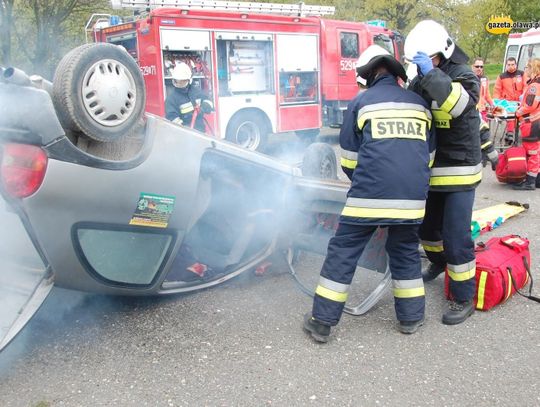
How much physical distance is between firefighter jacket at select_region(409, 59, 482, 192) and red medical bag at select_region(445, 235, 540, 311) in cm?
55

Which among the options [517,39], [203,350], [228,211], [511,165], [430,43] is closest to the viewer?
[203,350]

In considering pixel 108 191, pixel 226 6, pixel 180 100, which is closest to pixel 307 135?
pixel 226 6

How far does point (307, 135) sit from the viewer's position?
11.9 metres

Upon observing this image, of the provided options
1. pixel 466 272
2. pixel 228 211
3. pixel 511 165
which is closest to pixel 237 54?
pixel 511 165

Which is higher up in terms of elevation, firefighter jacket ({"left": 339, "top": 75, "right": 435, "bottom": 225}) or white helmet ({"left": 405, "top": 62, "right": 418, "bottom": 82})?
white helmet ({"left": 405, "top": 62, "right": 418, "bottom": 82})

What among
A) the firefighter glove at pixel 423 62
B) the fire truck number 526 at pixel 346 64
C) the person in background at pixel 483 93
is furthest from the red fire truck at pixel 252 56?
the firefighter glove at pixel 423 62

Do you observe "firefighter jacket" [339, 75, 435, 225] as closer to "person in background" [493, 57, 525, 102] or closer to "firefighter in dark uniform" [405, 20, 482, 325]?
"firefighter in dark uniform" [405, 20, 482, 325]

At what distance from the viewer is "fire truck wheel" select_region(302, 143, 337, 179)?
4574 mm

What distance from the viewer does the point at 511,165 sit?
6887mm

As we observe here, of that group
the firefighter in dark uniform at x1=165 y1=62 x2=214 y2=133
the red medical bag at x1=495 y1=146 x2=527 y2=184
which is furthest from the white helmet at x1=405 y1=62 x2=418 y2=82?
the red medical bag at x1=495 y1=146 x2=527 y2=184

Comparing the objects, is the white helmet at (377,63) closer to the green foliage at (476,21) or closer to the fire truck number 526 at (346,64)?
the fire truck number 526 at (346,64)

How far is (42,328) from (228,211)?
1317mm

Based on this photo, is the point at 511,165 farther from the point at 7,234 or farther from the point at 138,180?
the point at 7,234

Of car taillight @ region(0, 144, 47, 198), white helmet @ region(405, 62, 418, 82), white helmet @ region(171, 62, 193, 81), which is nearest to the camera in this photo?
car taillight @ region(0, 144, 47, 198)
